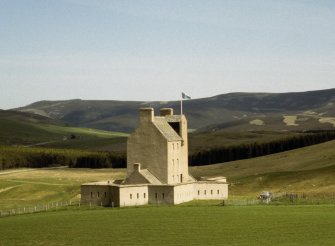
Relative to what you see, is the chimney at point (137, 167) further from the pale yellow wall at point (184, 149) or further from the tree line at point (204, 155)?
the tree line at point (204, 155)

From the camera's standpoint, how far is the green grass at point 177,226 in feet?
182

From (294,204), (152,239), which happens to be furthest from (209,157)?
(152,239)

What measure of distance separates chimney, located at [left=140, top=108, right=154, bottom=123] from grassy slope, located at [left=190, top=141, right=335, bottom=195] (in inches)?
964

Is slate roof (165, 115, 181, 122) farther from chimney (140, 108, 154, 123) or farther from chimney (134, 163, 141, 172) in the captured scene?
chimney (134, 163, 141, 172)

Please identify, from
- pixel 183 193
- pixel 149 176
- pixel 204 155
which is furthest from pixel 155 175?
pixel 204 155

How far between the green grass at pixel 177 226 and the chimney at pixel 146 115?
15.9 meters

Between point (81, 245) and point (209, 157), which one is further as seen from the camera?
point (209, 157)

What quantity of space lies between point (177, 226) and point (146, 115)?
30.9 meters

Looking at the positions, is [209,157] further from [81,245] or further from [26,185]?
[81,245]

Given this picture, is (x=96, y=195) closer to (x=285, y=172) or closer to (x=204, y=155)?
(x=285, y=172)

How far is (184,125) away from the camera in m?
97.6

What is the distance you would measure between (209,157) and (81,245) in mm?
124842

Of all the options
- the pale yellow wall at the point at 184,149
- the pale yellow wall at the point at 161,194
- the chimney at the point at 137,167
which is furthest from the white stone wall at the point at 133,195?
the pale yellow wall at the point at 184,149

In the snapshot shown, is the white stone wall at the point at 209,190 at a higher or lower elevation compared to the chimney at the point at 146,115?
lower
